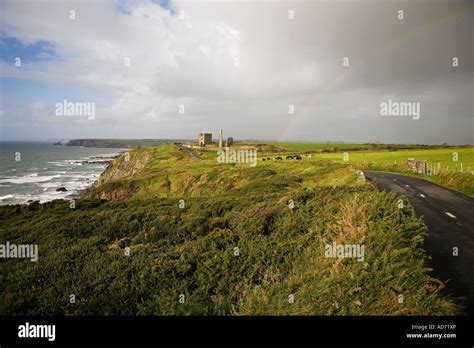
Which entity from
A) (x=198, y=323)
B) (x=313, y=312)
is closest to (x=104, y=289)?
(x=198, y=323)

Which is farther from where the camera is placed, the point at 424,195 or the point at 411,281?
the point at 424,195

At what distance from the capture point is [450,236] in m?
12.1

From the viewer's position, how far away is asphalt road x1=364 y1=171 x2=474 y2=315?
8.25 m

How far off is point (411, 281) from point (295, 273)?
3173 millimetres

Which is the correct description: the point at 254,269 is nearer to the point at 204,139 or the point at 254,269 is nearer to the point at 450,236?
the point at 450,236

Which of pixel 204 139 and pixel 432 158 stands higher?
pixel 204 139

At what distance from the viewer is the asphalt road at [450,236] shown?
325 inches

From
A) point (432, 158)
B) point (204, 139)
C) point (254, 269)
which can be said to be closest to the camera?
point (254, 269)

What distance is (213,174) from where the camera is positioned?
163ft

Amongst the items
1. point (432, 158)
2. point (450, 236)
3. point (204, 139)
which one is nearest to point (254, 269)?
point (450, 236)

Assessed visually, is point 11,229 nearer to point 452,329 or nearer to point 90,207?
point 90,207

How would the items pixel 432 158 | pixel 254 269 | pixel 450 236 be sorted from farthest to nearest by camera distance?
pixel 432 158, pixel 450 236, pixel 254 269

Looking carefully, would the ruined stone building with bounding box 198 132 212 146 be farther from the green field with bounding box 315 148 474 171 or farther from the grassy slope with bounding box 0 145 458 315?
the grassy slope with bounding box 0 145 458 315

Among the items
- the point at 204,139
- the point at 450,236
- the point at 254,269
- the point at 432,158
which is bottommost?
the point at 254,269
